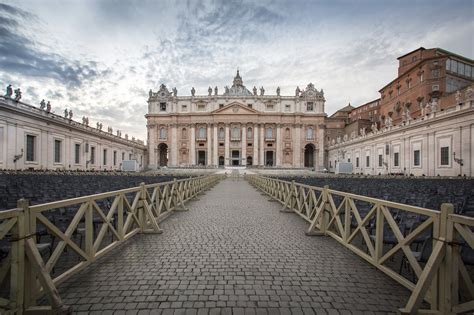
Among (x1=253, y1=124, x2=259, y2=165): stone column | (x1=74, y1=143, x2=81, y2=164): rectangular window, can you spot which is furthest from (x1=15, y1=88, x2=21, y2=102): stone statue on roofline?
(x1=253, y1=124, x2=259, y2=165): stone column

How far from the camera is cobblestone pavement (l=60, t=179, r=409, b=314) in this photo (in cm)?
300

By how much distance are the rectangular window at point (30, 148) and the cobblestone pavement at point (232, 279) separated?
98.4ft

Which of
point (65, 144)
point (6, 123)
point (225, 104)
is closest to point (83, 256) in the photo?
point (6, 123)

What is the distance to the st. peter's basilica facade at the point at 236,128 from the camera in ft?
218

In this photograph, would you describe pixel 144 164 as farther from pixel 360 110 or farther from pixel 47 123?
pixel 360 110

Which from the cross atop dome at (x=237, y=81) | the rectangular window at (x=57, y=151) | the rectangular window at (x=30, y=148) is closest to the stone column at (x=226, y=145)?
the cross atop dome at (x=237, y=81)

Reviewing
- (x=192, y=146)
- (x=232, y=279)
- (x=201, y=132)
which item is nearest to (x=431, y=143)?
(x=232, y=279)

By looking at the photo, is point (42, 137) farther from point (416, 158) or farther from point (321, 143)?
point (321, 143)

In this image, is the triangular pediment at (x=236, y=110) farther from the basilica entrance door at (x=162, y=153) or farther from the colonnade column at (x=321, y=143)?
the basilica entrance door at (x=162, y=153)

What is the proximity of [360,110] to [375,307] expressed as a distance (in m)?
73.0

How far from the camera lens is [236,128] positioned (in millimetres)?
66938

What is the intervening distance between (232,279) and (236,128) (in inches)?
2520

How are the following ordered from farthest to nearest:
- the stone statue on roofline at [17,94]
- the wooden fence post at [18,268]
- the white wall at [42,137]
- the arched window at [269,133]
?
1. the arched window at [269,133]
2. the stone statue on roofline at [17,94]
3. the white wall at [42,137]
4. the wooden fence post at [18,268]

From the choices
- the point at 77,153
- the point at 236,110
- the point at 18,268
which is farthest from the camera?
the point at 236,110
